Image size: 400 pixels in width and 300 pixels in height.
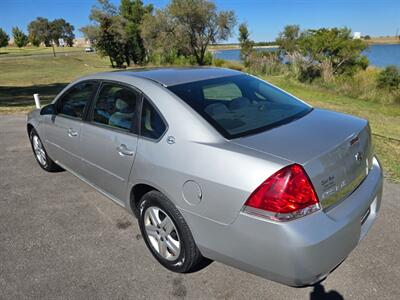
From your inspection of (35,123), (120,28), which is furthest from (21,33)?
(35,123)

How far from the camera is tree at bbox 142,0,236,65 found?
28609mm

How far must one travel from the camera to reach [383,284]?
8.36ft

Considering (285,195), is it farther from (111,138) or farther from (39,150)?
(39,150)

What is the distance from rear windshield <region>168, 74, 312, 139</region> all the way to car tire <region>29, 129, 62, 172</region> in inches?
111

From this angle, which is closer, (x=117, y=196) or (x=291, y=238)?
(x=291, y=238)

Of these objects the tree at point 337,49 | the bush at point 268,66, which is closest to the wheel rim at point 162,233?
the bush at point 268,66

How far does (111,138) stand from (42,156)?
2452mm

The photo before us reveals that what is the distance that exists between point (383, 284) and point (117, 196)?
236 cm

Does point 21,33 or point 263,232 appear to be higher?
point 21,33

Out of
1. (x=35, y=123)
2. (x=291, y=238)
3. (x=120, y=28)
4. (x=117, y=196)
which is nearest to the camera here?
(x=291, y=238)

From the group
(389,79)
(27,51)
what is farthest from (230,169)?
(27,51)

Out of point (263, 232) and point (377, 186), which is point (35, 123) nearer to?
point (263, 232)

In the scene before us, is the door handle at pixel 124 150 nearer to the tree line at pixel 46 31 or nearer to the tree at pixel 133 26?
the tree at pixel 133 26

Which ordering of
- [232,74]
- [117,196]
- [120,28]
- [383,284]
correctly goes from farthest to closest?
[120,28] → [232,74] → [117,196] → [383,284]
